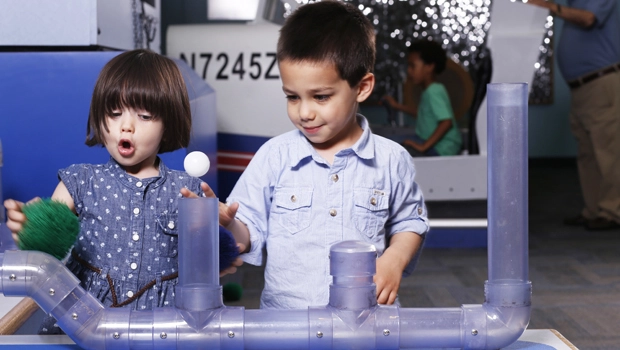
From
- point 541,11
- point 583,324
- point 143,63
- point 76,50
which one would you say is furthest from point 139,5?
point 541,11

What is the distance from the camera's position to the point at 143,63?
2.99 feet

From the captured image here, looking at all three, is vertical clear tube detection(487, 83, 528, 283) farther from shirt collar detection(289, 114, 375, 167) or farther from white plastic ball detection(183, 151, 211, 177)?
shirt collar detection(289, 114, 375, 167)

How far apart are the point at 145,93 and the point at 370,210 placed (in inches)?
12.4

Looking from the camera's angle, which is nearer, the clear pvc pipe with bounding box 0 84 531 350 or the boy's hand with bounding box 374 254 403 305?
the clear pvc pipe with bounding box 0 84 531 350

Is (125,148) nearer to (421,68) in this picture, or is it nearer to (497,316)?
(497,316)

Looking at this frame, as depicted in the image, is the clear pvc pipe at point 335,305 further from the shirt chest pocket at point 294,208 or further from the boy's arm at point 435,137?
the boy's arm at point 435,137

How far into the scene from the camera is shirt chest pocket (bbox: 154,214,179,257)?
0.89 m

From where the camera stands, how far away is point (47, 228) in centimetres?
71

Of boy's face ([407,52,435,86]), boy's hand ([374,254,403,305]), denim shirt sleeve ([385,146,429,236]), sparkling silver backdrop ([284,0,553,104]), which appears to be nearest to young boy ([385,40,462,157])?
boy's face ([407,52,435,86])

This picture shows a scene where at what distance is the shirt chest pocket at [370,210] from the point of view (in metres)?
0.99

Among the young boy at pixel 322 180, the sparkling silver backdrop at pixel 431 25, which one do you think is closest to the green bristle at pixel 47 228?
the young boy at pixel 322 180

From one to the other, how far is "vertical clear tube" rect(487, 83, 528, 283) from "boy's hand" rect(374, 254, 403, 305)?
0.97 feet

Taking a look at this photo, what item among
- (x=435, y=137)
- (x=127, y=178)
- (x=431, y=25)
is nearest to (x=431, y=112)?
(x=435, y=137)

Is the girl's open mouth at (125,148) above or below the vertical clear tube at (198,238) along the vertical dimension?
below
